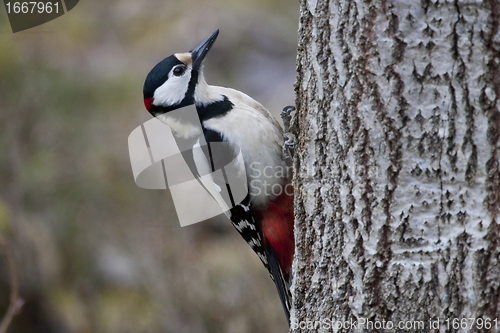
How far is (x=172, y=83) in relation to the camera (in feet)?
9.05

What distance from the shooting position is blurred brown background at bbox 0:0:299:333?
4355 mm

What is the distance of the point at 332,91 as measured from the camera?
170 cm

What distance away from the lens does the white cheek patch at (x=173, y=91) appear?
275cm

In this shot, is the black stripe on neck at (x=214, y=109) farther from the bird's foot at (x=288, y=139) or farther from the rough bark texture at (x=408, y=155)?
the rough bark texture at (x=408, y=155)

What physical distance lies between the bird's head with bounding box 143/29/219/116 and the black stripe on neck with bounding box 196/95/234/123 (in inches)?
3.4

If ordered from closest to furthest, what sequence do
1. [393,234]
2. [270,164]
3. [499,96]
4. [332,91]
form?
[499,96] → [393,234] → [332,91] → [270,164]

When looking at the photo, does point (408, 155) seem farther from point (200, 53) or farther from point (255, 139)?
point (200, 53)

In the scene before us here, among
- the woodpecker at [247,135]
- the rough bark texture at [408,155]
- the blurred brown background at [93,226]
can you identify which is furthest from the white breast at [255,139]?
the blurred brown background at [93,226]

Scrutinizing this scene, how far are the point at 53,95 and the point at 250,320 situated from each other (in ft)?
9.40

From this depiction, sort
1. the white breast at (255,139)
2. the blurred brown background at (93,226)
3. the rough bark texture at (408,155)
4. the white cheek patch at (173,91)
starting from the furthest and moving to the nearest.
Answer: the blurred brown background at (93,226) → the white cheek patch at (173,91) → the white breast at (255,139) → the rough bark texture at (408,155)

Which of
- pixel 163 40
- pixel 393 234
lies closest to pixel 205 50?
pixel 393 234

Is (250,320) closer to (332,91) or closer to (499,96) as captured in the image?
(332,91)

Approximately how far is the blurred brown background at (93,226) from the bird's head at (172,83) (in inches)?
82.0

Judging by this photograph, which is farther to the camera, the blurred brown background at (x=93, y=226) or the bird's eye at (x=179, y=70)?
the blurred brown background at (x=93, y=226)
